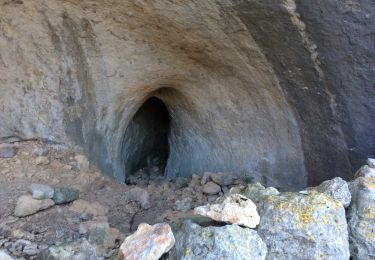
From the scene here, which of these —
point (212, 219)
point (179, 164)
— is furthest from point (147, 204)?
point (179, 164)

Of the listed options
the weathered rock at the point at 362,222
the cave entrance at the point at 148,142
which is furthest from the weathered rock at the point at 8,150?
the weathered rock at the point at 362,222

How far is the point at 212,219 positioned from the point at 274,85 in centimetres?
109

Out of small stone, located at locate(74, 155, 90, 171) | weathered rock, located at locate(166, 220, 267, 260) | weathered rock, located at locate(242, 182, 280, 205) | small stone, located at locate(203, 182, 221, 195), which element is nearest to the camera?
weathered rock, located at locate(166, 220, 267, 260)

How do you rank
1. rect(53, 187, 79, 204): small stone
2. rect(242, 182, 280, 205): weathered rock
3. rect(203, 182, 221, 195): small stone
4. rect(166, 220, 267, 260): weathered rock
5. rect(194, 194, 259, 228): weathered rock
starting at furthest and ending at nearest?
rect(203, 182, 221, 195): small stone, rect(53, 187, 79, 204): small stone, rect(242, 182, 280, 205): weathered rock, rect(194, 194, 259, 228): weathered rock, rect(166, 220, 267, 260): weathered rock

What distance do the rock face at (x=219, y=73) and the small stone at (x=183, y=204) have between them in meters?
0.54

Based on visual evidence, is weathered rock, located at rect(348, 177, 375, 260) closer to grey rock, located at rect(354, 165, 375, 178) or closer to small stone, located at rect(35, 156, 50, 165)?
grey rock, located at rect(354, 165, 375, 178)

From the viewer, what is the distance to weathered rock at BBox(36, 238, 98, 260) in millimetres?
1472

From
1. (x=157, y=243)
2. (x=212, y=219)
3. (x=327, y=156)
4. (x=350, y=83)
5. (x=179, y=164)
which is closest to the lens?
(x=157, y=243)

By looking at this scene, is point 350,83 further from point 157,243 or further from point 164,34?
point 157,243

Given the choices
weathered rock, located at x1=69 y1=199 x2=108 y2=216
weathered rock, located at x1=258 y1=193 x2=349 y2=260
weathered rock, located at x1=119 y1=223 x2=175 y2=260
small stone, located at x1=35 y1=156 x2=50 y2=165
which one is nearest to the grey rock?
weathered rock, located at x1=258 y1=193 x2=349 y2=260

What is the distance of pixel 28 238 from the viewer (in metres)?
1.85

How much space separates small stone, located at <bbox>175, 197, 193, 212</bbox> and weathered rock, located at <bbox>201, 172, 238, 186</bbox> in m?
0.37

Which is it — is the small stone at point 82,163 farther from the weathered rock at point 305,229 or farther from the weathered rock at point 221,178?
the weathered rock at point 305,229

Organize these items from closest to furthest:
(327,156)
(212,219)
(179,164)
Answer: (212,219) < (327,156) < (179,164)
